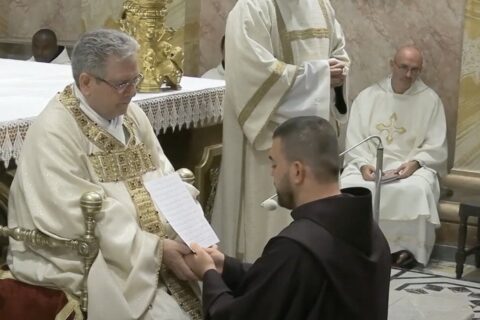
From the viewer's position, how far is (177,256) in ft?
12.3

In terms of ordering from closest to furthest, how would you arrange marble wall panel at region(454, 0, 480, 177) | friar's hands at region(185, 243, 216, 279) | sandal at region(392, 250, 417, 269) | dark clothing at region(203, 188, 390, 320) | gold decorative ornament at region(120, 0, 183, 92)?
dark clothing at region(203, 188, 390, 320)
friar's hands at region(185, 243, 216, 279)
gold decorative ornament at region(120, 0, 183, 92)
sandal at region(392, 250, 417, 269)
marble wall panel at region(454, 0, 480, 177)

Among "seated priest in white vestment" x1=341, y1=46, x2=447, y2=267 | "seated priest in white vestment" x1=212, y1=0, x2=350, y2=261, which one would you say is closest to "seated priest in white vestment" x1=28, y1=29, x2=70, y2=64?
"seated priest in white vestment" x1=341, y1=46, x2=447, y2=267

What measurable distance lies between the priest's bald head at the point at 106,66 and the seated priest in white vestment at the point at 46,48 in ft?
17.1

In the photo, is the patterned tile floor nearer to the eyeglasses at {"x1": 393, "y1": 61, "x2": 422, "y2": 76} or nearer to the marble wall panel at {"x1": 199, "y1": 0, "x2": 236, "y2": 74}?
the eyeglasses at {"x1": 393, "y1": 61, "x2": 422, "y2": 76}

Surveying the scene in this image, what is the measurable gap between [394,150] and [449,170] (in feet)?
1.94

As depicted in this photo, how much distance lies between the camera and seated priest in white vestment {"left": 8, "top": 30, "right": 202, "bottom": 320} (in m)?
3.56

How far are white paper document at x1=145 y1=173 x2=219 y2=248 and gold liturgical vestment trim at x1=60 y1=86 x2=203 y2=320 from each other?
0.10 m

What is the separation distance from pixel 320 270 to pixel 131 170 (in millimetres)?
1231

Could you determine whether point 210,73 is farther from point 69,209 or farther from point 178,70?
point 69,209

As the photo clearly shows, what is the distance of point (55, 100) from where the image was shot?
376 centimetres

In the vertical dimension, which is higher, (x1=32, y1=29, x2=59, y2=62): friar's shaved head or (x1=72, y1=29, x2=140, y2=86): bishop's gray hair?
(x1=72, y1=29, x2=140, y2=86): bishop's gray hair

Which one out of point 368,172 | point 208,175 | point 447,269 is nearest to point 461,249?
point 447,269

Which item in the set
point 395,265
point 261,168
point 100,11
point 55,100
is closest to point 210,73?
point 100,11

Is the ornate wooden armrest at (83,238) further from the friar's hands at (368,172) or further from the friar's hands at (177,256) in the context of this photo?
the friar's hands at (368,172)
